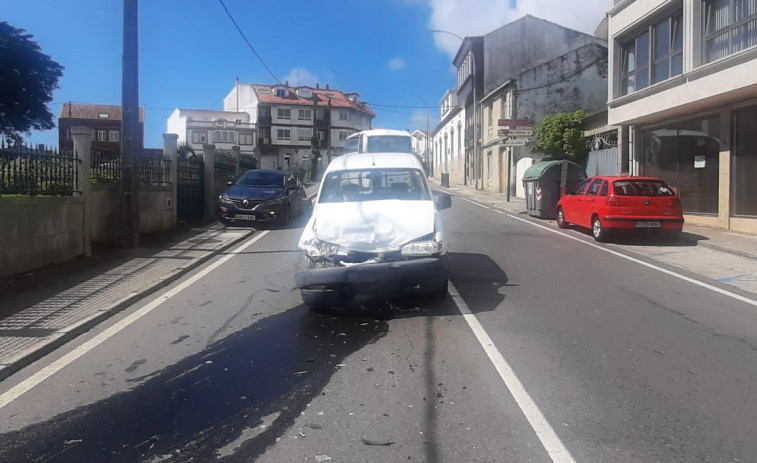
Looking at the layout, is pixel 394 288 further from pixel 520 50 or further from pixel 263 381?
pixel 520 50

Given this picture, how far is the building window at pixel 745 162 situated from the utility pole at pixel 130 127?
14379 millimetres

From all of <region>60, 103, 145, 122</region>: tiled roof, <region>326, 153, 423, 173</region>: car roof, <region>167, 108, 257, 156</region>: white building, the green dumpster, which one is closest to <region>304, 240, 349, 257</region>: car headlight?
<region>326, 153, 423, 173</region>: car roof

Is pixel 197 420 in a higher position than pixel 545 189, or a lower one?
lower

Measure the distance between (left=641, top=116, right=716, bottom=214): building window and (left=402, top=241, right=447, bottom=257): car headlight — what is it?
12.8 m

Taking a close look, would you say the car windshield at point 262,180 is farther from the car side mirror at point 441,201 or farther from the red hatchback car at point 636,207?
the car side mirror at point 441,201

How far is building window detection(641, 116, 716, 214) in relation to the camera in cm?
1609

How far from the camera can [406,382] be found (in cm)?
457

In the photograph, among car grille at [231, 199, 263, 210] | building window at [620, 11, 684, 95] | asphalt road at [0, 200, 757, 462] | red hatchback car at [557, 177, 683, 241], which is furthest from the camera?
building window at [620, 11, 684, 95]

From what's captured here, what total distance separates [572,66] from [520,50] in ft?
28.5

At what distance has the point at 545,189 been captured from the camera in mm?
19594

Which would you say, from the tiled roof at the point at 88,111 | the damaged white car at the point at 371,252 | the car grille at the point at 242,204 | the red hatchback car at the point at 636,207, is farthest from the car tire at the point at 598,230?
the tiled roof at the point at 88,111

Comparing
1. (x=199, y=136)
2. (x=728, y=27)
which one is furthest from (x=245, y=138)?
(x=728, y=27)

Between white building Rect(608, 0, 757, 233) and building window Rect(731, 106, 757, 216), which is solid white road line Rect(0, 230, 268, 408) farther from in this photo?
building window Rect(731, 106, 757, 216)

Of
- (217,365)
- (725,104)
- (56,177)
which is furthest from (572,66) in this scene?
(217,365)
